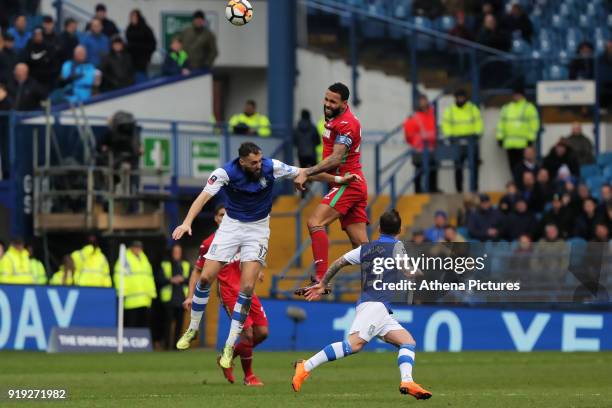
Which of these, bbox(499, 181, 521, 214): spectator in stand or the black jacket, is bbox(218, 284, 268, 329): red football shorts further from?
the black jacket

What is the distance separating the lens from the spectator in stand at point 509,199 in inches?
1102

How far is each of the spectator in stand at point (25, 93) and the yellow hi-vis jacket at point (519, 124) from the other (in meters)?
8.45

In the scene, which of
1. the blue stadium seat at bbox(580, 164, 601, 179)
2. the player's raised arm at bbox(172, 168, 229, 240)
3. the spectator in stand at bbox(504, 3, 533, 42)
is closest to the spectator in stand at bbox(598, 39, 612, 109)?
the spectator in stand at bbox(504, 3, 533, 42)

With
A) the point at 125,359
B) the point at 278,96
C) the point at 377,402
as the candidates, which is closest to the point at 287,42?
the point at 278,96

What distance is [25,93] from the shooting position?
99.8 feet

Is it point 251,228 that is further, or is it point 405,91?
point 405,91

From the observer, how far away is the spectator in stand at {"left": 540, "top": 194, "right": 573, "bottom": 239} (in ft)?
89.4

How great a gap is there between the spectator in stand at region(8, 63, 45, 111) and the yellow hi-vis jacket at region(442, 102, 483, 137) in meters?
7.43

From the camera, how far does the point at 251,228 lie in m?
17.0

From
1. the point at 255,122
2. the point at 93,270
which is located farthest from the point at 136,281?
the point at 255,122

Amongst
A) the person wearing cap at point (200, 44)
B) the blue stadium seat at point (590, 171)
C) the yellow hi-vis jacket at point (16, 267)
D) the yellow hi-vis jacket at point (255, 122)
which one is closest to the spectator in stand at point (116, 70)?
the person wearing cap at point (200, 44)

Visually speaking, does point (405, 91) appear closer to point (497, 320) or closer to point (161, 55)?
point (161, 55)

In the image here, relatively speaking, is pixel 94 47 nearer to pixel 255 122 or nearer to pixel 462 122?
pixel 255 122

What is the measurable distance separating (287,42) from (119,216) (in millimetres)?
6355
